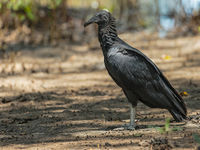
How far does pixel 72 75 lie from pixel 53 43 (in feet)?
8.04

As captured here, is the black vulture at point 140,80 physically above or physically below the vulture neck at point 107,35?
below

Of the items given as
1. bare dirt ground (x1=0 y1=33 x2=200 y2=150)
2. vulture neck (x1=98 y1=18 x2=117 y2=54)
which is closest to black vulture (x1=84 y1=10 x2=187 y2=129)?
vulture neck (x1=98 y1=18 x2=117 y2=54)

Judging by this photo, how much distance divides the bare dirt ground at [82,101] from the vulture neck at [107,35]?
1093mm

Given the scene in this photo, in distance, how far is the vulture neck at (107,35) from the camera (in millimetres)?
4848

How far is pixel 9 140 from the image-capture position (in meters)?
4.49

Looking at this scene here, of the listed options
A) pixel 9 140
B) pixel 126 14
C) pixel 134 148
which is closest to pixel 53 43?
pixel 126 14

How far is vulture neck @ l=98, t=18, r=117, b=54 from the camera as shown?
4.85 m

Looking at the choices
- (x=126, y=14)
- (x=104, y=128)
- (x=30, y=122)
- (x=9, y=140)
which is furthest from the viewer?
(x=126, y=14)

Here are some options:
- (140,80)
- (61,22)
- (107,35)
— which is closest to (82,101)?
(107,35)

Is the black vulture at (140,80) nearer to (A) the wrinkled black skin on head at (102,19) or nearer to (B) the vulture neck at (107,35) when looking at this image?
(B) the vulture neck at (107,35)

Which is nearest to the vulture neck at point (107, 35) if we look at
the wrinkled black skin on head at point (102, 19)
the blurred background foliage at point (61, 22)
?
the wrinkled black skin on head at point (102, 19)

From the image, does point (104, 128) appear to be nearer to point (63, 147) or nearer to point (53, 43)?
point (63, 147)

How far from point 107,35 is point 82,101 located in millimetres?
1835

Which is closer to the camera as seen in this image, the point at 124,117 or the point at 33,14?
the point at 124,117
